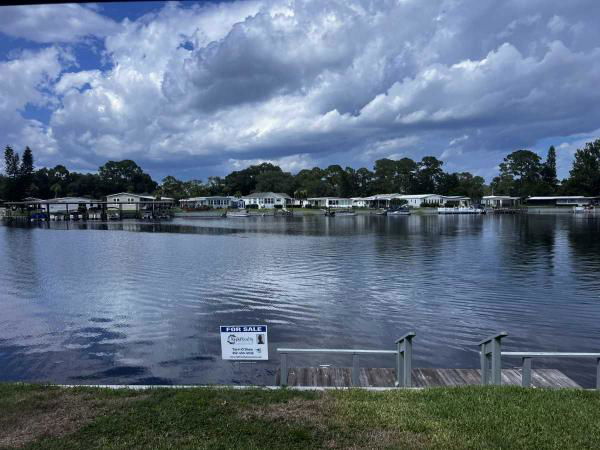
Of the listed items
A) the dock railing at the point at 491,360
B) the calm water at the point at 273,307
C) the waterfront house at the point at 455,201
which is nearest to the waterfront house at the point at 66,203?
the calm water at the point at 273,307

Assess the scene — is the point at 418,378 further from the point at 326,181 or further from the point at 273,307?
the point at 326,181

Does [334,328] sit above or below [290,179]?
below

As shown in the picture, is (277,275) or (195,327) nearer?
(195,327)

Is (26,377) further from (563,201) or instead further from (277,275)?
(563,201)

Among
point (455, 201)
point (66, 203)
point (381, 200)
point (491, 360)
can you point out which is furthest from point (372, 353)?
point (381, 200)

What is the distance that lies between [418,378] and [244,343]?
4054mm

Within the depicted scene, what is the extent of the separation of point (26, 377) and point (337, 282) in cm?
1471

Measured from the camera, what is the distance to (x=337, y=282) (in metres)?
22.9

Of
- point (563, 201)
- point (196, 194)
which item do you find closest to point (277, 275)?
point (563, 201)

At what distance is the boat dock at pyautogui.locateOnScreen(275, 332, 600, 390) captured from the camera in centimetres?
807

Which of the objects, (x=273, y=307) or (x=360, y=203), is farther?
(x=360, y=203)

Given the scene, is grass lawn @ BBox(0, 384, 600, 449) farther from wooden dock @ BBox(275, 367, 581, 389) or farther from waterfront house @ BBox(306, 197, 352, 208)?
waterfront house @ BBox(306, 197, 352, 208)

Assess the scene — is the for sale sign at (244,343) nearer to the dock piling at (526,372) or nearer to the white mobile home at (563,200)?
the dock piling at (526,372)

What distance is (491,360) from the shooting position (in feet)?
27.5
